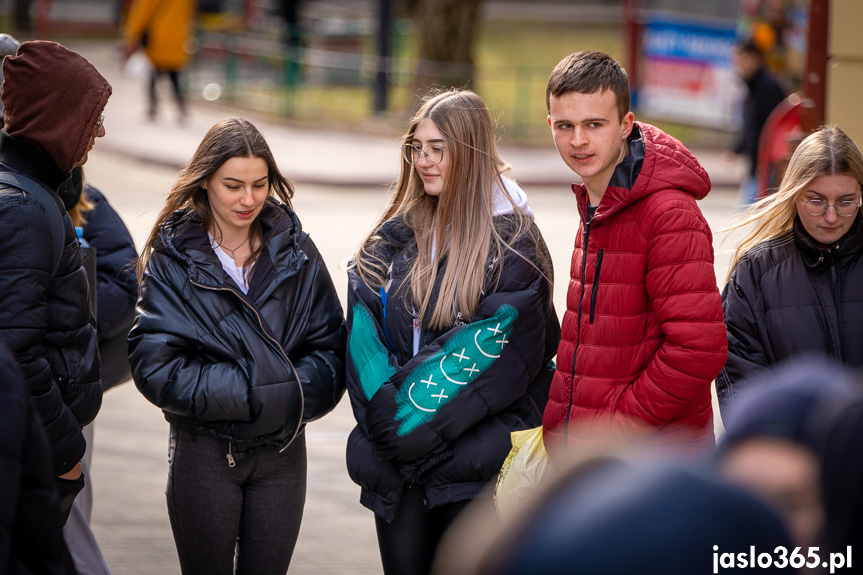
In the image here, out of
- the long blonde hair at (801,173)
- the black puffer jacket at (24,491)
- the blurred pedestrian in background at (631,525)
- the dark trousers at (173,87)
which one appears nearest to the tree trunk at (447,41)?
→ the dark trousers at (173,87)

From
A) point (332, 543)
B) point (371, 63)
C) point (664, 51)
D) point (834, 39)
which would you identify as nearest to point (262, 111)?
point (371, 63)

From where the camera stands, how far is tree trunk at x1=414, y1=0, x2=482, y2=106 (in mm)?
18203

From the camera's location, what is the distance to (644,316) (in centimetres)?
331

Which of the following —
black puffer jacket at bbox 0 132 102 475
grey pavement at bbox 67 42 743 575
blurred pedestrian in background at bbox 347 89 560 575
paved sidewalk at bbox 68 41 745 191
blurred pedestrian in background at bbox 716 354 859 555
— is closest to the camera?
blurred pedestrian in background at bbox 716 354 859 555

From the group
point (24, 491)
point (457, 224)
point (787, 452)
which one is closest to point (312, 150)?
point (457, 224)

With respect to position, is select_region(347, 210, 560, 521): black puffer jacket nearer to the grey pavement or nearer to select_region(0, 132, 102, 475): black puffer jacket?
the grey pavement

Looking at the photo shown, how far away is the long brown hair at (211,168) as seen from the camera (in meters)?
3.66

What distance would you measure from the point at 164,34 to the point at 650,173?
15.3 m

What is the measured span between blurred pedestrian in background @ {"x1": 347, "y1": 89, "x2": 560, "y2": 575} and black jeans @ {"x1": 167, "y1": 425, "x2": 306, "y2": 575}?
28 centimetres

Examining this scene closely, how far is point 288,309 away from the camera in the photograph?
364 cm

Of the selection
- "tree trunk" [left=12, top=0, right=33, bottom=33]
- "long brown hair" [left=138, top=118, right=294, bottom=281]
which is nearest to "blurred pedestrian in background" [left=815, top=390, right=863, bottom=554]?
"long brown hair" [left=138, top=118, right=294, bottom=281]

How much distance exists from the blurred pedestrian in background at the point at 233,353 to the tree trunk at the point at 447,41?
1475 cm

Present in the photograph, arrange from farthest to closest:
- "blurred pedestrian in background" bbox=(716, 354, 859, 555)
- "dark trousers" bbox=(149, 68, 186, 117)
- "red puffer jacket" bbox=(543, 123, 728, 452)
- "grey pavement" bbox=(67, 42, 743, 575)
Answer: "dark trousers" bbox=(149, 68, 186, 117), "grey pavement" bbox=(67, 42, 743, 575), "red puffer jacket" bbox=(543, 123, 728, 452), "blurred pedestrian in background" bbox=(716, 354, 859, 555)

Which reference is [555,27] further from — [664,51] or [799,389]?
[799,389]
